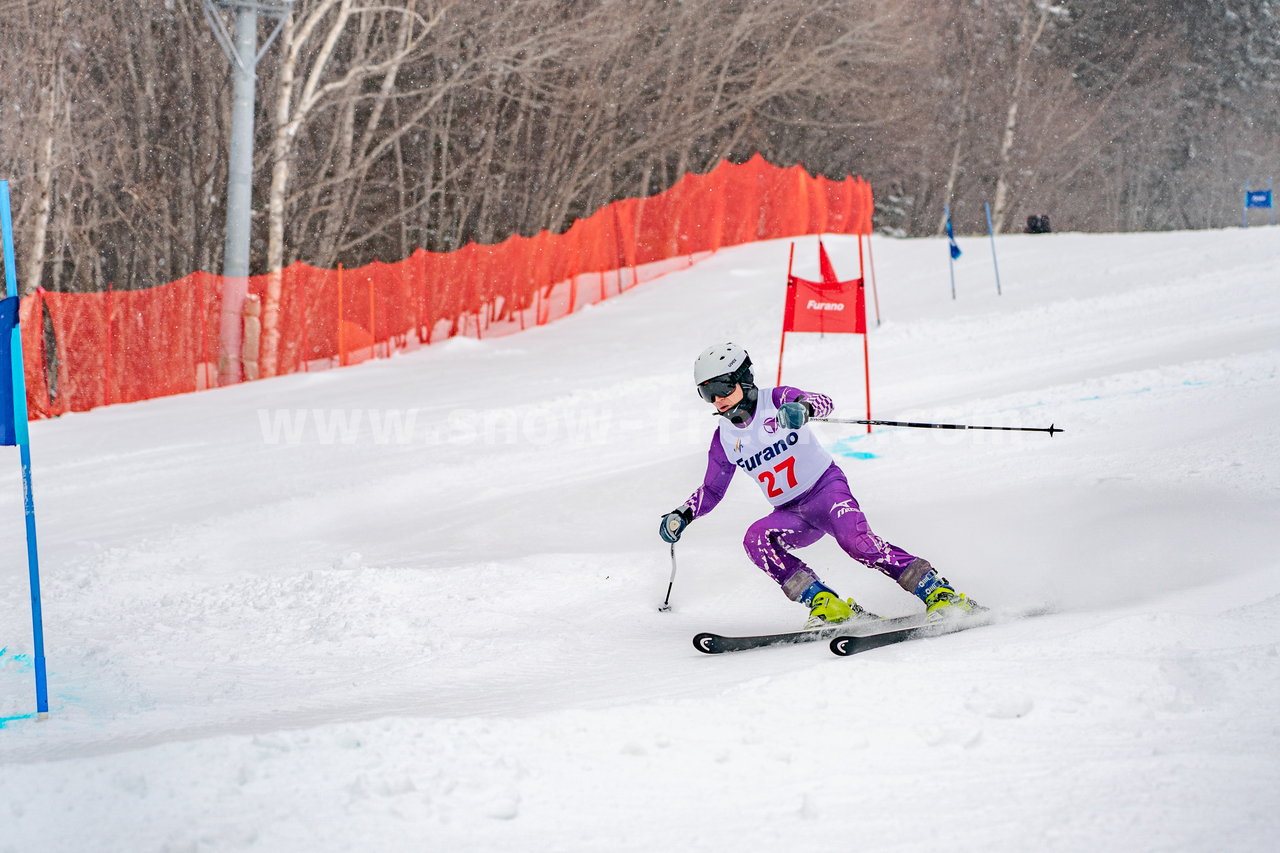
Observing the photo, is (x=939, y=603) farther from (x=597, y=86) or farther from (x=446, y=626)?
(x=597, y=86)

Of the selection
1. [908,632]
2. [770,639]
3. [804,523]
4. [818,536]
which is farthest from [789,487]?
[908,632]

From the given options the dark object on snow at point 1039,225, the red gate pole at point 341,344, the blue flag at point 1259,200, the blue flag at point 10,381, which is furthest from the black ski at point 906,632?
the blue flag at point 1259,200

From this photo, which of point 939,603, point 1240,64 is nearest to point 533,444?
point 939,603

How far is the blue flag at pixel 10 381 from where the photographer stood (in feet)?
14.8

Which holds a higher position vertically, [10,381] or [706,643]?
[10,381]

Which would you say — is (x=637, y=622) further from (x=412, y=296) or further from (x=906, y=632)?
(x=412, y=296)

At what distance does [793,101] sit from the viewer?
31.4 meters

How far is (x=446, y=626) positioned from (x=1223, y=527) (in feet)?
13.3

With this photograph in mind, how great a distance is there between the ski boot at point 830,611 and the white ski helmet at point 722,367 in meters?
1.06

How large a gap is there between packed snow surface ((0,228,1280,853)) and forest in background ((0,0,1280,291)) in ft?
25.4

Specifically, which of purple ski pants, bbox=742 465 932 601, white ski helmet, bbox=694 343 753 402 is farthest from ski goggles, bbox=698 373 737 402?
purple ski pants, bbox=742 465 932 601

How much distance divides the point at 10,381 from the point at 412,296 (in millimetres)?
13700

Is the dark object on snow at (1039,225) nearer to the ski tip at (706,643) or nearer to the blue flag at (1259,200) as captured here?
the blue flag at (1259,200)

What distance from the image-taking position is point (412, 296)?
18094 mm
